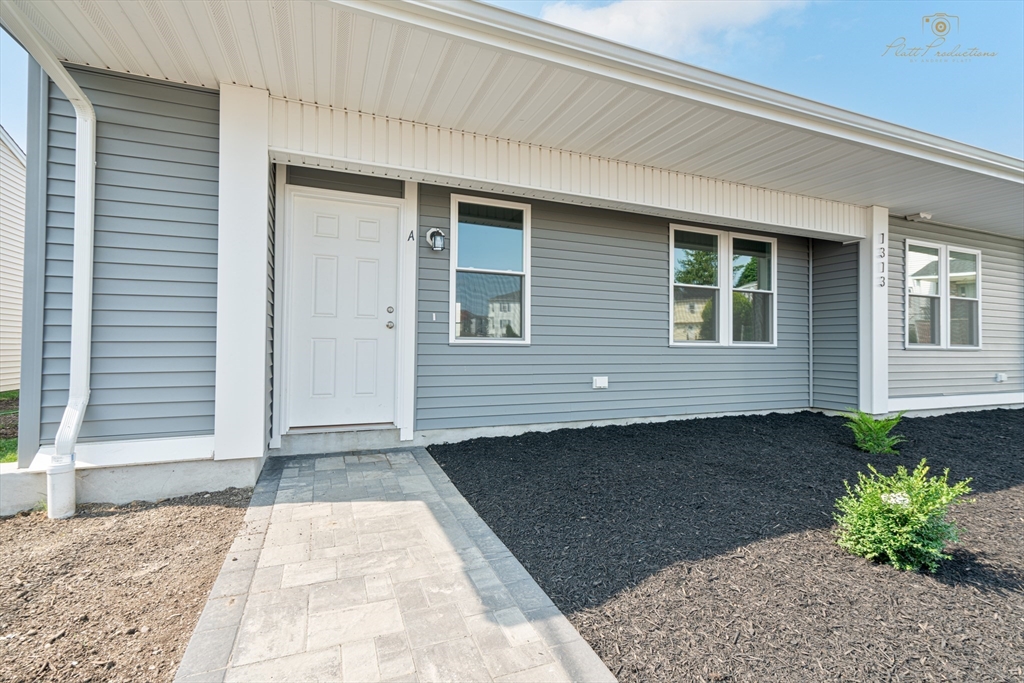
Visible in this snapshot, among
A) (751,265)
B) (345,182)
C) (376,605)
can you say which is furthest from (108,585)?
(751,265)

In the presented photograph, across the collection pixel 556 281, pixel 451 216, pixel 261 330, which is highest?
pixel 451 216

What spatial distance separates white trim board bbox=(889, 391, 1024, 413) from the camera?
5.62 meters

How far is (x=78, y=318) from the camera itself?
8.80ft

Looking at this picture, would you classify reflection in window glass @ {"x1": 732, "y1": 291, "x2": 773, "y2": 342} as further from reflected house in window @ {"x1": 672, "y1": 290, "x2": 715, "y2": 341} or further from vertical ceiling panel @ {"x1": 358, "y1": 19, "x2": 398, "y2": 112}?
vertical ceiling panel @ {"x1": 358, "y1": 19, "x2": 398, "y2": 112}

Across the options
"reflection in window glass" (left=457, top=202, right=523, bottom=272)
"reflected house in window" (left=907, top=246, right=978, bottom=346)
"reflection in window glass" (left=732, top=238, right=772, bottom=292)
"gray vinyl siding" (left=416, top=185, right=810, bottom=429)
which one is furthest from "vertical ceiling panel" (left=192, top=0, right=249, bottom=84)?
"reflected house in window" (left=907, top=246, right=978, bottom=346)

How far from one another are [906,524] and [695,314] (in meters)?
3.49

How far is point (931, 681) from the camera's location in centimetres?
135

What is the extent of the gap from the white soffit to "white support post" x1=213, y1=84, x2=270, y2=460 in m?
0.25

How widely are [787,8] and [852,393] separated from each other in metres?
4.39

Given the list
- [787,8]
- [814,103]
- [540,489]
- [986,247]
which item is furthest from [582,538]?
[986,247]

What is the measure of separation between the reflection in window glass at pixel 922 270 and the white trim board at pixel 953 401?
1.37 metres

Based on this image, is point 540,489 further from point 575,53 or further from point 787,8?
point 787,8

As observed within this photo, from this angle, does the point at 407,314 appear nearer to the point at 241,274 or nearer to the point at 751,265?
the point at 241,274

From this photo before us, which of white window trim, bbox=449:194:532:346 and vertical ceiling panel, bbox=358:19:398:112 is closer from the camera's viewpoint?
vertical ceiling panel, bbox=358:19:398:112
